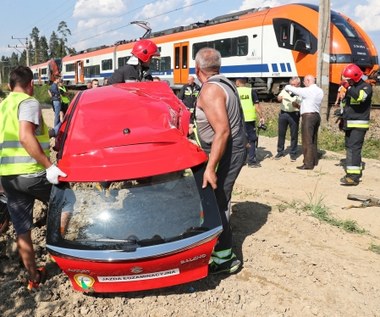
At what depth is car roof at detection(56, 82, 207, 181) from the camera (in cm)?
302

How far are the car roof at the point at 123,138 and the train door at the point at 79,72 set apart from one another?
1205 inches

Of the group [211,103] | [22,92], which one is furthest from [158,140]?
[22,92]

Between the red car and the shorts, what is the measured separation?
0.92ft

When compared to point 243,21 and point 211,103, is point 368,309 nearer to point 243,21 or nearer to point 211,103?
point 211,103

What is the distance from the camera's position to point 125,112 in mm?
3754

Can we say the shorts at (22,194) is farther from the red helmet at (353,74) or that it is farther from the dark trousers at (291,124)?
the dark trousers at (291,124)

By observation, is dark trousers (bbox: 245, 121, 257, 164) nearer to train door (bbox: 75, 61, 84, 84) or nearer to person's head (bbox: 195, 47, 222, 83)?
person's head (bbox: 195, 47, 222, 83)

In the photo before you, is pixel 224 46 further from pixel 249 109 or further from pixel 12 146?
pixel 12 146

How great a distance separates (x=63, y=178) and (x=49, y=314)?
0.99m

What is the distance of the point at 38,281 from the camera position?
3451 mm

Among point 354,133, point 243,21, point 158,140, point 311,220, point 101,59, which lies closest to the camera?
point 158,140

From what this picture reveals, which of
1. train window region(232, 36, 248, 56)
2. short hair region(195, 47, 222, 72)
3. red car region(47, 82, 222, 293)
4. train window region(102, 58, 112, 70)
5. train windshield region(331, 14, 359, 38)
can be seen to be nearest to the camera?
red car region(47, 82, 222, 293)

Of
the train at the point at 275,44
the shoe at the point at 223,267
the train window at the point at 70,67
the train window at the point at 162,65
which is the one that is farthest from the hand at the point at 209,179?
the train window at the point at 70,67

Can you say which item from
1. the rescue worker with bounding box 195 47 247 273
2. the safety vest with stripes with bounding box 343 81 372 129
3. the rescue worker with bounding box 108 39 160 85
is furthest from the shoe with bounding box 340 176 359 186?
the rescue worker with bounding box 195 47 247 273
